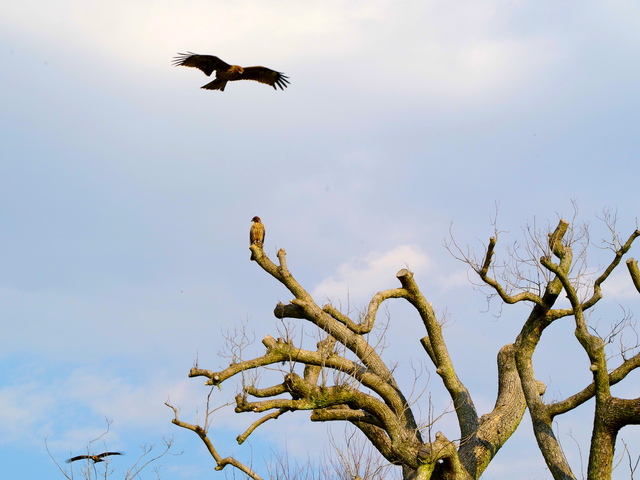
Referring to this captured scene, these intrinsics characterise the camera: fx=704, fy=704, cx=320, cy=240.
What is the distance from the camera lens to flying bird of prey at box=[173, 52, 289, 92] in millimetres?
11305

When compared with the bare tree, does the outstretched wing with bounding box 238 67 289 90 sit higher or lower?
higher

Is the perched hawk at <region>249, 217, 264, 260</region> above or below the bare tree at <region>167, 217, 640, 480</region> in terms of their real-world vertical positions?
above

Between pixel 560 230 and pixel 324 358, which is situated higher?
pixel 560 230

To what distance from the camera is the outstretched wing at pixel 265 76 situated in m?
11.8

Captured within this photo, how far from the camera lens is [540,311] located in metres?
10.3

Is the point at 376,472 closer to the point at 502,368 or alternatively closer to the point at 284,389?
the point at 284,389

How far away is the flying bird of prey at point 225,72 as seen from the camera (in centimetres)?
1130

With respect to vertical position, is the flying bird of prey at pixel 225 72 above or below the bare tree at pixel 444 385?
above

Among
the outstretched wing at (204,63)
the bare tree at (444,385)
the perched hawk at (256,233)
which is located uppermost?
the outstretched wing at (204,63)

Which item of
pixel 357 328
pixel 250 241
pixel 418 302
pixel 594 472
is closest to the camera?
pixel 594 472

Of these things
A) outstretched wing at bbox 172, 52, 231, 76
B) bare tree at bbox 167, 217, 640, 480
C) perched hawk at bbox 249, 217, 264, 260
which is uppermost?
outstretched wing at bbox 172, 52, 231, 76

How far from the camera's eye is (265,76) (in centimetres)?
1183

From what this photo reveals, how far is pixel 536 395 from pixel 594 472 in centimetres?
138

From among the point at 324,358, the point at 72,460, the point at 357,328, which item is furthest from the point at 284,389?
the point at 72,460
